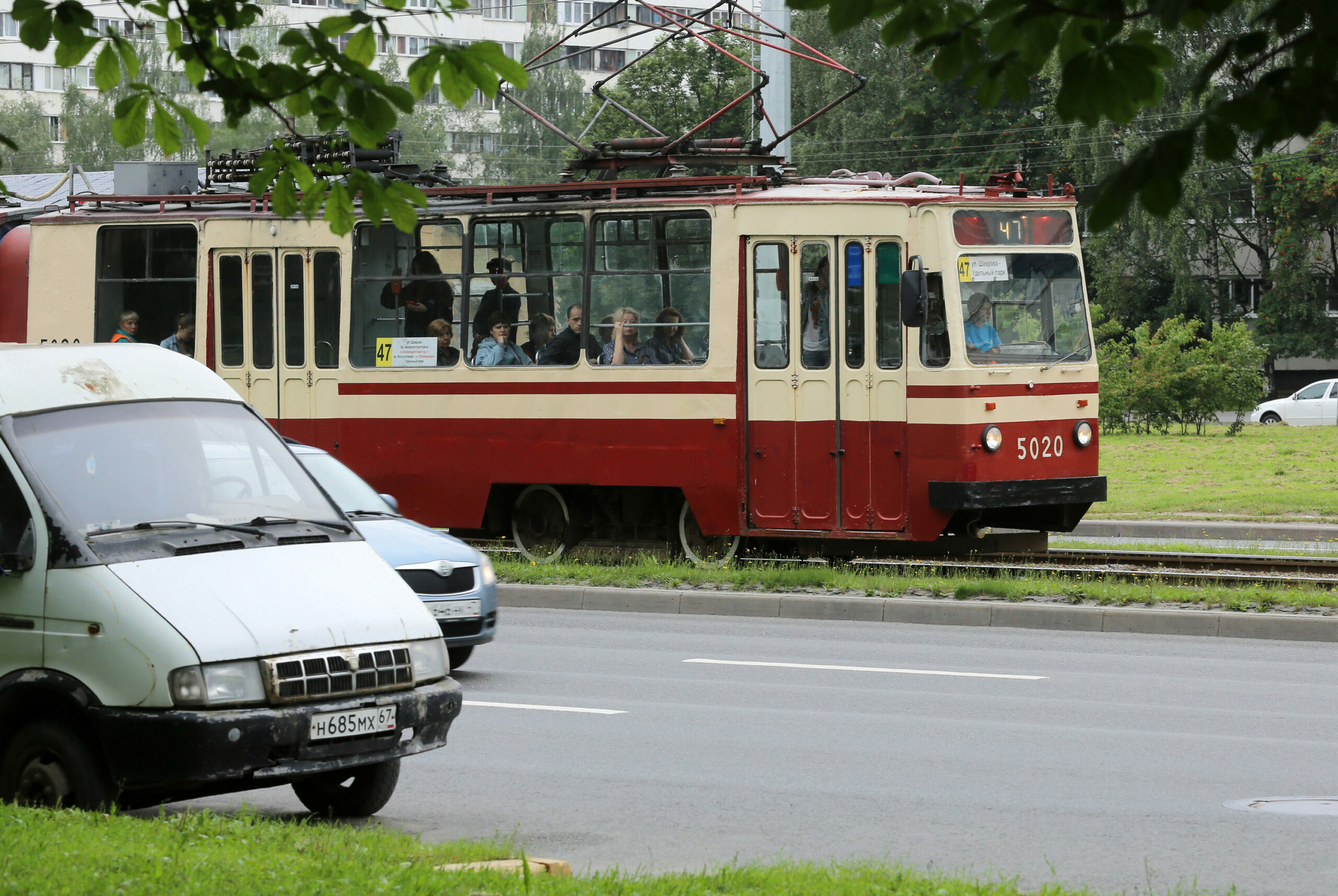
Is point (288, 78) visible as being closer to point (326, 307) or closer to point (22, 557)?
point (22, 557)

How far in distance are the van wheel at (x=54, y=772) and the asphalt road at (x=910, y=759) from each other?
111 cm

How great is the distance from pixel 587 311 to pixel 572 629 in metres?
3.87

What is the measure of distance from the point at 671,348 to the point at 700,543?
183cm

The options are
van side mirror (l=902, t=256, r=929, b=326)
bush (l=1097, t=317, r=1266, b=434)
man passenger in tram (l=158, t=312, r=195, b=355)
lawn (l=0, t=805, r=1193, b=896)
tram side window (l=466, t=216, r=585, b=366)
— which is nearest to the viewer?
lawn (l=0, t=805, r=1193, b=896)

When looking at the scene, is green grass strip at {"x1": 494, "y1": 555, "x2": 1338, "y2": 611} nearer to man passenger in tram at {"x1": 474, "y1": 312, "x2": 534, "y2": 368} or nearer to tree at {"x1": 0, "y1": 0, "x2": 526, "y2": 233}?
man passenger in tram at {"x1": 474, "y1": 312, "x2": 534, "y2": 368}

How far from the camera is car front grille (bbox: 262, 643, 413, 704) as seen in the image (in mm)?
6656

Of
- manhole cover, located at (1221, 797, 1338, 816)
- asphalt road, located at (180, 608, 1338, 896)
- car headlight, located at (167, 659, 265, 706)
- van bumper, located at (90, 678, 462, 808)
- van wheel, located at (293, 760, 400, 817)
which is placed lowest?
asphalt road, located at (180, 608, 1338, 896)

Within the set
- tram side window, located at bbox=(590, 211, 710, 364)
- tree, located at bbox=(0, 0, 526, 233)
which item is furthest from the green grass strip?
tree, located at bbox=(0, 0, 526, 233)

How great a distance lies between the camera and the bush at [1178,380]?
1398 inches

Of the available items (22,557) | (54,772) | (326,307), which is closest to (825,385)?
(326,307)

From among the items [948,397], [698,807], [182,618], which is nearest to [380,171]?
[182,618]

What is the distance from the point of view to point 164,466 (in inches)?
293

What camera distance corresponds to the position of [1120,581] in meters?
14.9

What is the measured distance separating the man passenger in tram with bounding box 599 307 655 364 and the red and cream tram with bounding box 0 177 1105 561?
0.06 feet
